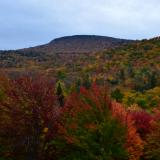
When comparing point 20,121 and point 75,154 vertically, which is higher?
point 20,121

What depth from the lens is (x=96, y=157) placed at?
40812 millimetres

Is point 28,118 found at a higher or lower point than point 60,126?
higher

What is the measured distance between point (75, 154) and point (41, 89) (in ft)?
20.2

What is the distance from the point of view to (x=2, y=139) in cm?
4369

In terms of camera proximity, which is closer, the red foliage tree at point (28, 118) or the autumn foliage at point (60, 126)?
the autumn foliage at point (60, 126)

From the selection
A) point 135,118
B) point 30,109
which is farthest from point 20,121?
point 135,118

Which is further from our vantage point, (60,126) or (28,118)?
(28,118)

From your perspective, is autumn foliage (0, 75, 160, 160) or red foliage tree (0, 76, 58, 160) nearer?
autumn foliage (0, 75, 160, 160)

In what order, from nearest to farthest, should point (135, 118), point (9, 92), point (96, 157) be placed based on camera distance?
point (96, 157), point (9, 92), point (135, 118)

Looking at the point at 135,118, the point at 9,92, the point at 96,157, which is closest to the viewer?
the point at 96,157

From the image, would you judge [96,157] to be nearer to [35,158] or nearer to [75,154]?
[75,154]

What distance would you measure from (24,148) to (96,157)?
250 inches

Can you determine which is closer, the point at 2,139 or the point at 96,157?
the point at 96,157

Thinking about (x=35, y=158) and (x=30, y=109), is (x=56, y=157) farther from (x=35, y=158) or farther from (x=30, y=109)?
(x=30, y=109)
